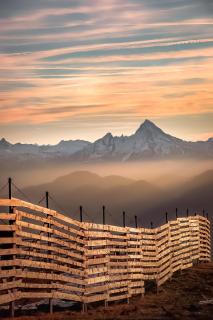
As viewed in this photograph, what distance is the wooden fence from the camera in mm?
15492

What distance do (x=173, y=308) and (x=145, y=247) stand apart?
20.6ft

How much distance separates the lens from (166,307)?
1845 cm

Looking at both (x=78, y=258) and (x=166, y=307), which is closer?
(x=166, y=307)

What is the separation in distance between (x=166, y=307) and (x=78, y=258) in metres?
2.89

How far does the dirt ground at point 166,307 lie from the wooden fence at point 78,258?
50 centimetres

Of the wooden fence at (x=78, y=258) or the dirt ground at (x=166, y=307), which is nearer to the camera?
the wooden fence at (x=78, y=258)

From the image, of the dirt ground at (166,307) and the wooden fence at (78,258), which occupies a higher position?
the wooden fence at (78,258)

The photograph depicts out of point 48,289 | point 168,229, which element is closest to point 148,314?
point 48,289

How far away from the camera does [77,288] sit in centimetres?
1872

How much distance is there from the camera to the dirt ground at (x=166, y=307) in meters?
16.1

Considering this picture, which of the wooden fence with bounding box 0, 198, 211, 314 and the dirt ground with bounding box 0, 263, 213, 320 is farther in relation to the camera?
the dirt ground with bounding box 0, 263, 213, 320

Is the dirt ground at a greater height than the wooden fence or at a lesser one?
lesser

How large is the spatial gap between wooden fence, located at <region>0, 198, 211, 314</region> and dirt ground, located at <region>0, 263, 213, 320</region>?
0.50 metres

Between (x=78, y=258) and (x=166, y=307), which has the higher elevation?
(x=78, y=258)
